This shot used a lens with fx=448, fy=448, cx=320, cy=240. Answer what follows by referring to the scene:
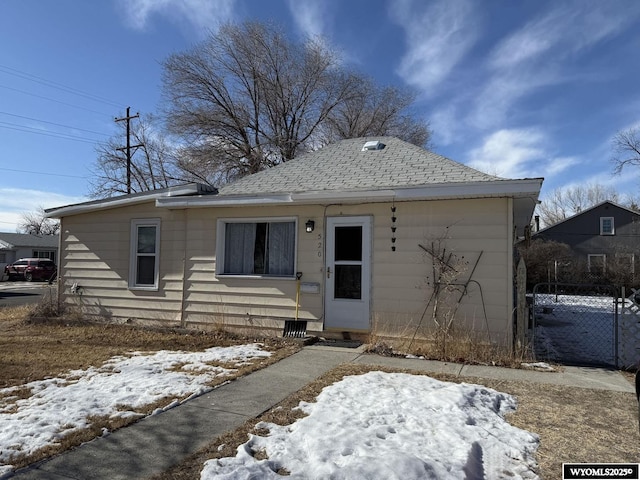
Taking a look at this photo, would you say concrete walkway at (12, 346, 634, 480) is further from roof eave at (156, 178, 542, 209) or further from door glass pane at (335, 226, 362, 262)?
roof eave at (156, 178, 542, 209)

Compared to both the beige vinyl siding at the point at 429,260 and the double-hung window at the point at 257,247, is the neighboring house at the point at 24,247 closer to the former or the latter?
the double-hung window at the point at 257,247

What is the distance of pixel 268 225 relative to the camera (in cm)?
857

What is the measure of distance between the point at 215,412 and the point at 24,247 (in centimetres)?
4428

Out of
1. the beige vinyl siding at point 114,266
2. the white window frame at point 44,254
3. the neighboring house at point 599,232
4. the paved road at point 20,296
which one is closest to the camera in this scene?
the beige vinyl siding at point 114,266

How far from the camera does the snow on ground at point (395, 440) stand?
307cm

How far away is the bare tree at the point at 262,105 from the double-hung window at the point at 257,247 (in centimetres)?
1428

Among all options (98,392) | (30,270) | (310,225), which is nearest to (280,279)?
(310,225)

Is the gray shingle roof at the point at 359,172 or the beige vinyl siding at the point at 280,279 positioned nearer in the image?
the beige vinyl siding at the point at 280,279

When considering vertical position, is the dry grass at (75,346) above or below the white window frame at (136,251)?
below

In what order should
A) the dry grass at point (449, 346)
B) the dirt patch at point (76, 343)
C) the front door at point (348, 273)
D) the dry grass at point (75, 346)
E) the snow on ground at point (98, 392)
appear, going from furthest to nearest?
1. the front door at point (348, 273)
2. the dry grass at point (449, 346)
3. the dirt patch at point (76, 343)
4. the dry grass at point (75, 346)
5. the snow on ground at point (98, 392)

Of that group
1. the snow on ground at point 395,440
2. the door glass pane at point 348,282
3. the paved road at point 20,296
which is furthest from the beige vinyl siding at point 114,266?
the snow on ground at point 395,440

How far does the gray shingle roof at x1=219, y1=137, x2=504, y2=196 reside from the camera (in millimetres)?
7516

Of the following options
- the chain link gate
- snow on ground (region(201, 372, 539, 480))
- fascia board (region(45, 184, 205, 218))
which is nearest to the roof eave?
fascia board (region(45, 184, 205, 218))

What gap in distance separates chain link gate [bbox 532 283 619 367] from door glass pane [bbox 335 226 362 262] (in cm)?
289
